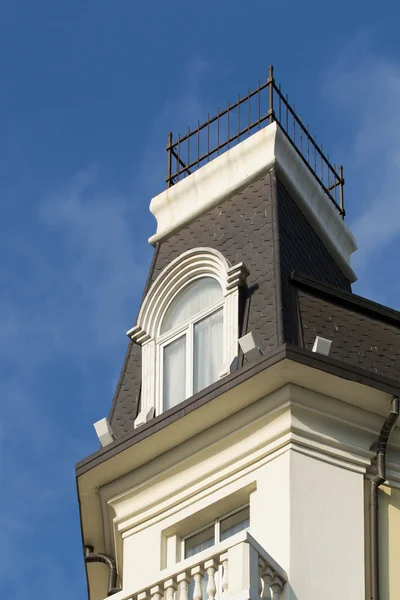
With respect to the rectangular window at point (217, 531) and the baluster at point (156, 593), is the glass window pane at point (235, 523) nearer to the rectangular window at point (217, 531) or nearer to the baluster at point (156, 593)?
the rectangular window at point (217, 531)

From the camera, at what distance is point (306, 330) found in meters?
18.9

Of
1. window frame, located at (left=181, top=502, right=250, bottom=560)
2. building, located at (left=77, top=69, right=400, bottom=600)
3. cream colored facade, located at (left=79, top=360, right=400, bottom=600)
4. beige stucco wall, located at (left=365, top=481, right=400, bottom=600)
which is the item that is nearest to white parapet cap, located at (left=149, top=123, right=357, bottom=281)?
building, located at (left=77, top=69, right=400, bottom=600)

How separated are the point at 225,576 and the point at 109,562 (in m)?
3.86

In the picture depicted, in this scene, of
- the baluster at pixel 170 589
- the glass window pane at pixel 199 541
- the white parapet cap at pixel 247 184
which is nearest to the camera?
the baluster at pixel 170 589

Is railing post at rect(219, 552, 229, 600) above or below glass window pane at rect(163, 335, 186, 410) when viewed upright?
below

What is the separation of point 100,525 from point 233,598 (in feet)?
13.7

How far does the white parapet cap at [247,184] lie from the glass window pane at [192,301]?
4.81 ft

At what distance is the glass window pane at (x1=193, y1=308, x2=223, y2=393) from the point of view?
762 inches

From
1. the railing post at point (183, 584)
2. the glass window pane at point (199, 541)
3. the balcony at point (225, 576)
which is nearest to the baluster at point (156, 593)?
the balcony at point (225, 576)

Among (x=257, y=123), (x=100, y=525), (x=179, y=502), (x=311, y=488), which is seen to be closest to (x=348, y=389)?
(x=311, y=488)

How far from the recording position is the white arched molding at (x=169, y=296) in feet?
64.1

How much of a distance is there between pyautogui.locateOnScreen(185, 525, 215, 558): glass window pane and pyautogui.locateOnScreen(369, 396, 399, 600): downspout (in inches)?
77.2

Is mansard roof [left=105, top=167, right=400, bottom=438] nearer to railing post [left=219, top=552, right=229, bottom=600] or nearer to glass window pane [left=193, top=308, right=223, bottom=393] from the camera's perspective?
glass window pane [left=193, top=308, right=223, bottom=393]

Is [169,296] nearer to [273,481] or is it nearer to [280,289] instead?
[280,289]
